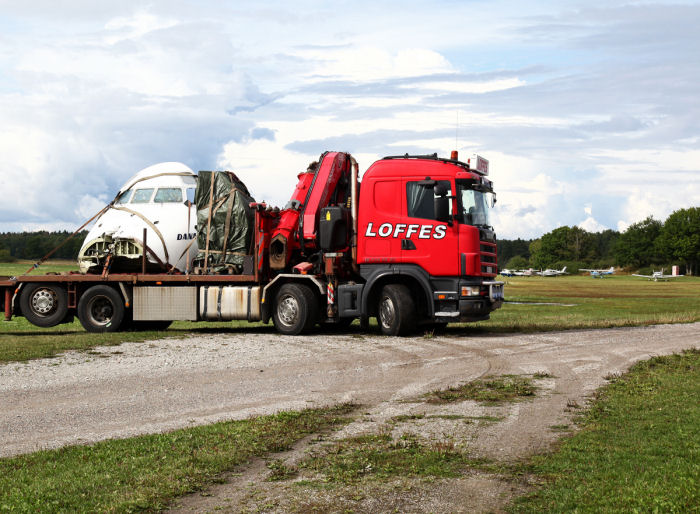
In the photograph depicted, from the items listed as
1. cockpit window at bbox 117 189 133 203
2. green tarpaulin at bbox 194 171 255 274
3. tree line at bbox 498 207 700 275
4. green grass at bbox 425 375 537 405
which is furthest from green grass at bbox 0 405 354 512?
tree line at bbox 498 207 700 275

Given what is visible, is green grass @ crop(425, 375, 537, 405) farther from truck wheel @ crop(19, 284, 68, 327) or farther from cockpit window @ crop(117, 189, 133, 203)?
truck wheel @ crop(19, 284, 68, 327)

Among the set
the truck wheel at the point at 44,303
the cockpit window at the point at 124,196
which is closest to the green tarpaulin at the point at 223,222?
the cockpit window at the point at 124,196

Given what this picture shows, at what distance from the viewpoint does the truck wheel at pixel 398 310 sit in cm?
1902

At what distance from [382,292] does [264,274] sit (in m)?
3.22

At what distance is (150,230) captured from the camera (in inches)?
820

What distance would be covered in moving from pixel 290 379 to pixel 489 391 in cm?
342

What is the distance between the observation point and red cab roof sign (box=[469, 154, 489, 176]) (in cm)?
1931

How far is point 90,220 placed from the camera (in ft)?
70.5

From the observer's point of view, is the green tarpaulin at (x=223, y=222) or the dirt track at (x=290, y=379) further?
the green tarpaulin at (x=223, y=222)

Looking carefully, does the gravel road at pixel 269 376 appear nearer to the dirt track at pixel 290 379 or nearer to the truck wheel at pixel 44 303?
the dirt track at pixel 290 379

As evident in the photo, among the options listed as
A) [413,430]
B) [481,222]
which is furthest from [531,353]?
[413,430]

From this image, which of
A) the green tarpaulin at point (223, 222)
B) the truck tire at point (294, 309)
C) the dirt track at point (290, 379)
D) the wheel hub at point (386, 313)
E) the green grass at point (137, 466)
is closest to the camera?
the green grass at point (137, 466)

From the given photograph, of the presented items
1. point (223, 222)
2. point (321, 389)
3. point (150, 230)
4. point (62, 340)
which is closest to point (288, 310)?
point (223, 222)

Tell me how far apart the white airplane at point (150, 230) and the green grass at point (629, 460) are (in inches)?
508
